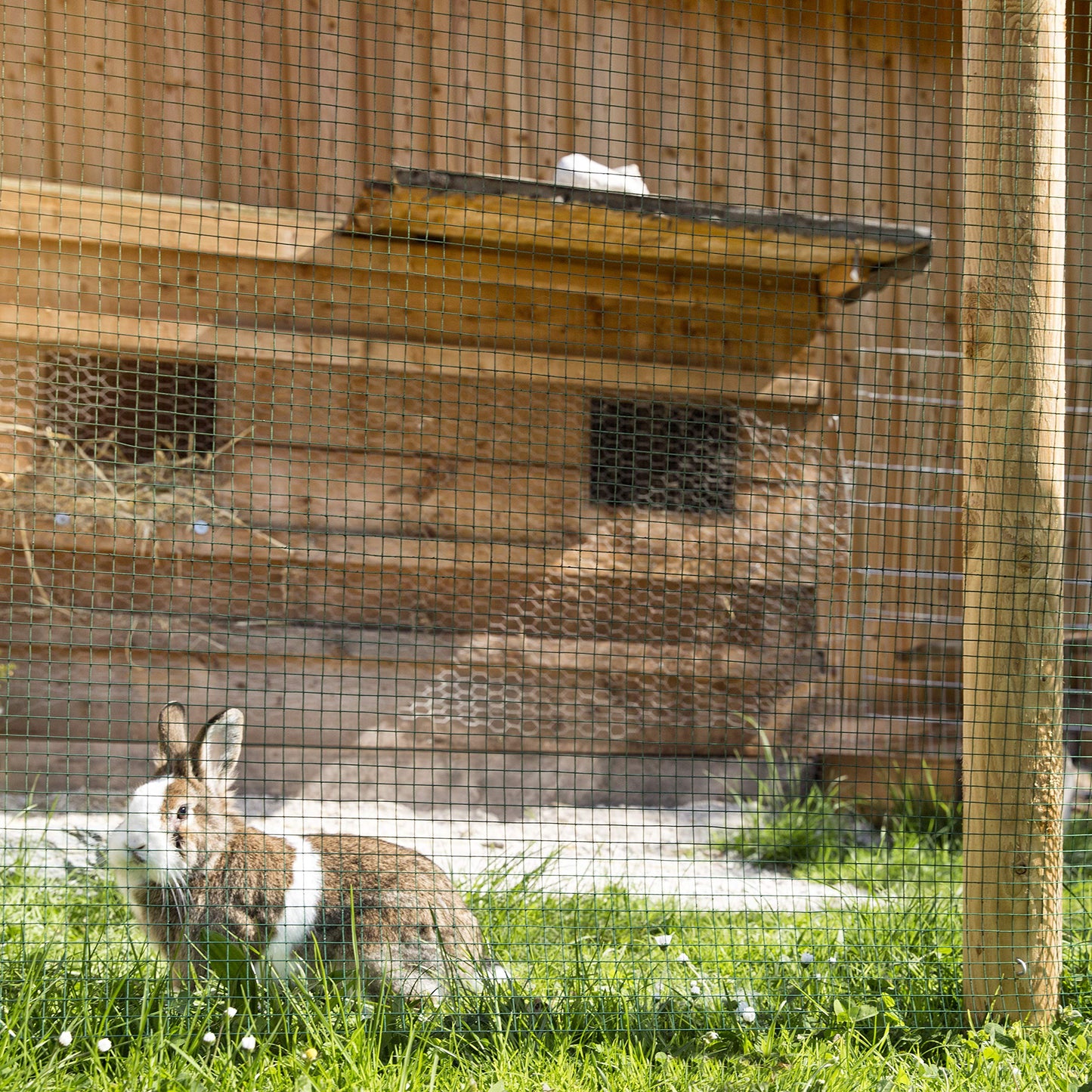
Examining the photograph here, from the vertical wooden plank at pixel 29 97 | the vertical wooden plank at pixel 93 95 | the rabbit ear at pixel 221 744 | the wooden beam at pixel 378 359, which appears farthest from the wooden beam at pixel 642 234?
the rabbit ear at pixel 221 744

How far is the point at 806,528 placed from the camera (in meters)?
4.65

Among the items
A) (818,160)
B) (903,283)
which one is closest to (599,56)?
(818,160)

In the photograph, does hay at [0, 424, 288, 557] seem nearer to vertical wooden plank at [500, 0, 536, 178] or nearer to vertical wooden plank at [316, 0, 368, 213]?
vertical wooden plank at [316, 0, 368, 213]

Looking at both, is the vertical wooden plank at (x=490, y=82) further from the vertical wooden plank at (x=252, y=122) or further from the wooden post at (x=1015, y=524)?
the wooden post at (x=1015, y=524)

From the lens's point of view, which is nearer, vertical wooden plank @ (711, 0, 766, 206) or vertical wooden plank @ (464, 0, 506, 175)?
vertical wooden plank @ (464, 0, 506, 175)

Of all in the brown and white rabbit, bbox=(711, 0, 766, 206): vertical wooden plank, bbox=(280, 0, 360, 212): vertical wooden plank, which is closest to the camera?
the brown and white rabbit

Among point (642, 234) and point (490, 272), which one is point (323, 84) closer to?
point (490, 272)

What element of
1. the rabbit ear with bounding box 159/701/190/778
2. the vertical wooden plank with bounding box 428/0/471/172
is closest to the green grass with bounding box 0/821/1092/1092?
the rabbit ear with bounding box 159/701/190/778

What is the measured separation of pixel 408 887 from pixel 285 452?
2.37 meters

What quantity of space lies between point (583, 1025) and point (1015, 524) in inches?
59.7

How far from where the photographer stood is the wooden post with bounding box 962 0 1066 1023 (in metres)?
2.38

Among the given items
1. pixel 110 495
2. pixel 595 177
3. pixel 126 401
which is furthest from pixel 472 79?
pixel 110 495

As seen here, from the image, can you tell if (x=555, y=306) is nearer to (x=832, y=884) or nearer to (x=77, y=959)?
(x=832, y=884)

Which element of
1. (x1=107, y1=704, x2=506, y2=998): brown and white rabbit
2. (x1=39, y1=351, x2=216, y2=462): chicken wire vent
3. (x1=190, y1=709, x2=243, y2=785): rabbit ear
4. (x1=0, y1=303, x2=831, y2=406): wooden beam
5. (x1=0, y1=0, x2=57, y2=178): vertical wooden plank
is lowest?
(x1=107, y1=704, x2=506, y2=998): brown and white rabbit
